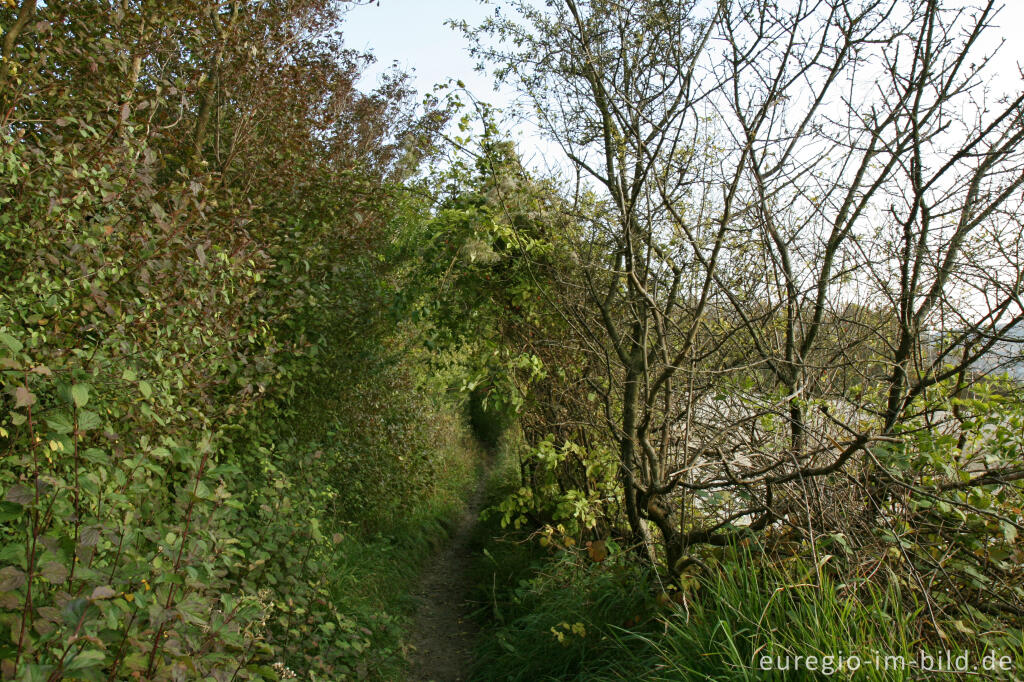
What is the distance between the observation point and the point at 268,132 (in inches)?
215

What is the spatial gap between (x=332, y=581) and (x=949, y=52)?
17.9 feet

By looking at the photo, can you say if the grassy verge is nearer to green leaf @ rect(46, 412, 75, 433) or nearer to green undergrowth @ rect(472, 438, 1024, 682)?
green undergrowth @ rect(472, 438, 1024, 682)

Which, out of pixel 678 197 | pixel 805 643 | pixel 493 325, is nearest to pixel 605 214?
pixel 678 197

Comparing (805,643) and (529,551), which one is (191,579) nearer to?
(805,643)

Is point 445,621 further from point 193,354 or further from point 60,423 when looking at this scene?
point 60,423

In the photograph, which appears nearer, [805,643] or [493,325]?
[805,643]

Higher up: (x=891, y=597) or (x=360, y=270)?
(x=360, y=270)

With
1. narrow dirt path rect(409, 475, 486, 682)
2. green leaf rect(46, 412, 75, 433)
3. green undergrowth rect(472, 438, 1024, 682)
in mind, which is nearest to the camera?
green leaf rect(46, 412, 75, 433)

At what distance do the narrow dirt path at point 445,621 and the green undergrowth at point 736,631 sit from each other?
420 mm

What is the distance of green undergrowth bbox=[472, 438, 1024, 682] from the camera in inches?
103

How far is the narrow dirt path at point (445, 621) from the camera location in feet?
17.0

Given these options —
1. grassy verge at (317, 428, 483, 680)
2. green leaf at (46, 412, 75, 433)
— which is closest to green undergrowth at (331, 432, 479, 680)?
grassy verge at (317, 428, 483, 680)

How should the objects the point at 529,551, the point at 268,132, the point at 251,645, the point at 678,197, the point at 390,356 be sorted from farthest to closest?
the point at 390,356
the point at 529,551
the point at 268,132
the point at 678,197
the point at 251,645

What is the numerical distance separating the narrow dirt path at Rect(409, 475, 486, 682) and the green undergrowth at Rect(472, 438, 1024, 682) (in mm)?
420
